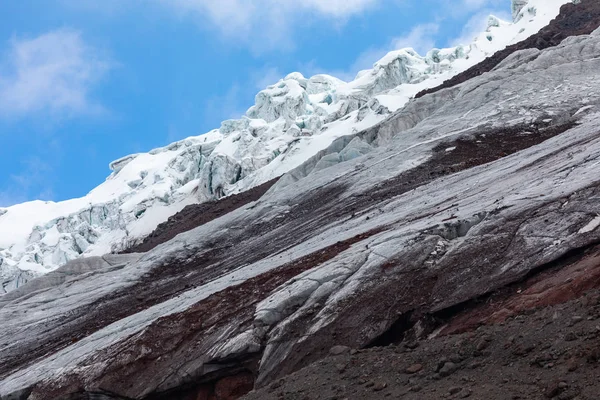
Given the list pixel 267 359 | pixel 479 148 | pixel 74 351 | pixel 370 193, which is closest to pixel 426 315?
pixel 267 359

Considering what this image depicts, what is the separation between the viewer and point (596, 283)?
10734 mm

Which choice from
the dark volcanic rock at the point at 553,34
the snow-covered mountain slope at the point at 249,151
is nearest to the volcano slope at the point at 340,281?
the dark volcanic rock at the point at 553,34

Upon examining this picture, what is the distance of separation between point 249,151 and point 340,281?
8330cm

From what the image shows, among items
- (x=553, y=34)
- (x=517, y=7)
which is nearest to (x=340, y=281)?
(x=553, y=34)

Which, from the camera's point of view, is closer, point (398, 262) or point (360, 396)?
point (360, 396)

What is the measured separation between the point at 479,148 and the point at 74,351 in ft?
70.0

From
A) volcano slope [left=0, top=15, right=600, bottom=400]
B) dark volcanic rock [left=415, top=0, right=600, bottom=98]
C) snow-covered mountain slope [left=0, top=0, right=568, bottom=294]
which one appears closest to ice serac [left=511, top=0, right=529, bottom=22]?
snow-covered mountain slope [left=0, top=0, right=568, bottom=294]

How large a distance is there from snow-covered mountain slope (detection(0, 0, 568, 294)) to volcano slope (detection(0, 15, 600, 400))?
153 ft

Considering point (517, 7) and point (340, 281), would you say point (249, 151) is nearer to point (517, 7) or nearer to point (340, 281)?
point (517, 7)

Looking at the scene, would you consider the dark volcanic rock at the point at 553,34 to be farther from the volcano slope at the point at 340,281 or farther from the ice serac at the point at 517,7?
the ice serac at the point at 517,7

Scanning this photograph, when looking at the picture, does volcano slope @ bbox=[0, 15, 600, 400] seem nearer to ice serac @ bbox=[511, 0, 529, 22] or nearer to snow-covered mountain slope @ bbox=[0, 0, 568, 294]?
snow-covered mountain slope @ bbox=[0, 0, 568, 294]

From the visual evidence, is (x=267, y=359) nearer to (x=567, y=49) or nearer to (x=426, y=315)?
(x=426, y=315)

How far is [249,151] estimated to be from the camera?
97.8 meters

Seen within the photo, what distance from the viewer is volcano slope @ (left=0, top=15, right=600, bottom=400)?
1288 cm
